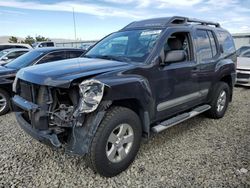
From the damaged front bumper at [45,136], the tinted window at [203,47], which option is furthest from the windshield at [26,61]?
the tinted window at [203,47]

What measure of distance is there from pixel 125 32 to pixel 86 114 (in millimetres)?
2169

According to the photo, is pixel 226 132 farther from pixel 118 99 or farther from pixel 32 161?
pixel 32 161

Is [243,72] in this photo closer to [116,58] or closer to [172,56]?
[172,56]

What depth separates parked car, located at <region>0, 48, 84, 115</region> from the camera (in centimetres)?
563

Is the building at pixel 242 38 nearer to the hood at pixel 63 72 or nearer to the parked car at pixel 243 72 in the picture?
the parked car at pixel 243 72

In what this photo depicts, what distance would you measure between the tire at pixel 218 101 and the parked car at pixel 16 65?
4232 millimetres

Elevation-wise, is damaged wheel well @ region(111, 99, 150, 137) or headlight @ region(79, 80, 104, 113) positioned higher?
headlight @ region(79, 80, 104, 113)

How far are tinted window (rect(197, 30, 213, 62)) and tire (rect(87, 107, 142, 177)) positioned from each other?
213cm

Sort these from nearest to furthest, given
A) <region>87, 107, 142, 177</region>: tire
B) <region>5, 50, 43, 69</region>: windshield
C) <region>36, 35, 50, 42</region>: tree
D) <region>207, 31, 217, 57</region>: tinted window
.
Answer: <region>87, 107, 142, 177</region>: tire → <region>207, 31, 217, 57</region>: tinted window → <region>5, 50, 43, 69</region>: windshield → <region>36, 35, 50, 42</region>: tree

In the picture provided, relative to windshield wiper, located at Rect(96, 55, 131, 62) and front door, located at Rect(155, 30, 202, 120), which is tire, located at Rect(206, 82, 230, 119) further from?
windshield wiper, located at Rect(96, 55, 131, 62)

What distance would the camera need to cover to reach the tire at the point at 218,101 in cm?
513

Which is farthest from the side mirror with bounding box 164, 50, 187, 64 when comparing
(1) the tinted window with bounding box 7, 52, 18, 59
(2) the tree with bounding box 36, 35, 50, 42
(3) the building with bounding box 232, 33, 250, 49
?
(2) the tree with bounding box 36, 35, 50, 42

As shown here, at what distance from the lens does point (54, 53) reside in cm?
655

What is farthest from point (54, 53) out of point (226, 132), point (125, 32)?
point (226, 132)
